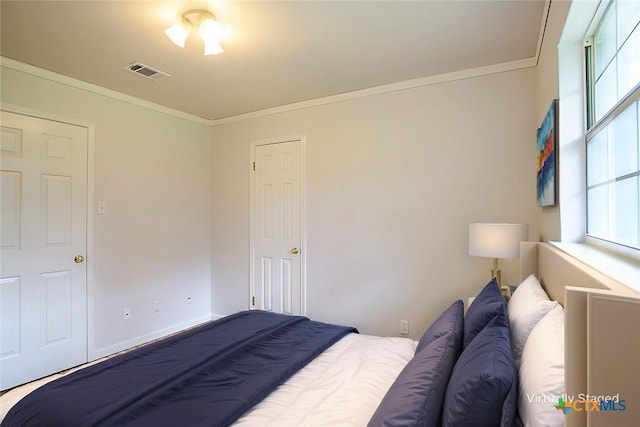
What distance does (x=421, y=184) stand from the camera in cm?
295

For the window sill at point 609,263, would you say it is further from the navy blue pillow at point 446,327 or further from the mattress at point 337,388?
the mattress at point 337,388

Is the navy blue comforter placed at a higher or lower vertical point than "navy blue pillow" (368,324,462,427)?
lower

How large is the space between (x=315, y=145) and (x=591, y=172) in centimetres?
237

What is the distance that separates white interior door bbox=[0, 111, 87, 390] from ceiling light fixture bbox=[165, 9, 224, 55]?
5.28ft

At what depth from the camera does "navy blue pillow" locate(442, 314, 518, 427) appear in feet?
2.86

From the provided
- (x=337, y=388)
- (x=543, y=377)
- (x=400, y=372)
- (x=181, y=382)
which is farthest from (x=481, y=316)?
(x=181, y=382)

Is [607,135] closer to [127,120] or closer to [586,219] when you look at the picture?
[586,219]

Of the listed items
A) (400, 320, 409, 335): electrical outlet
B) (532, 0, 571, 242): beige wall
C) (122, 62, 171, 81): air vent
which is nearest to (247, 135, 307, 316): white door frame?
(400, 320, 409, 335): electrical outlet

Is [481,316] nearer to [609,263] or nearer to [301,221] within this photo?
[609,263]

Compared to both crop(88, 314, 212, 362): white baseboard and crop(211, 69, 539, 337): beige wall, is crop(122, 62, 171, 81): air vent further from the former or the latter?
crop(88, 314, 212, 362): white baseboard

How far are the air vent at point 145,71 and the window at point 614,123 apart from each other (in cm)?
286

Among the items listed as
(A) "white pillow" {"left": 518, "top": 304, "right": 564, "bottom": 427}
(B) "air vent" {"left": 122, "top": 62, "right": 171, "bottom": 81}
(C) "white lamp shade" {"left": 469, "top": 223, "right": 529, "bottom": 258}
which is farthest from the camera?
(B) "air vent" {"left": 122, "top": 62, "right": 171, "bottom": 81}

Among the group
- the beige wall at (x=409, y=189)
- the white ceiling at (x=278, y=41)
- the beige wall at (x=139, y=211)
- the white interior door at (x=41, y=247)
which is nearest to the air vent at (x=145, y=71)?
the white ceiling at (x=278, y=41)

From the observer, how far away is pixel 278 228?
3686 mm
